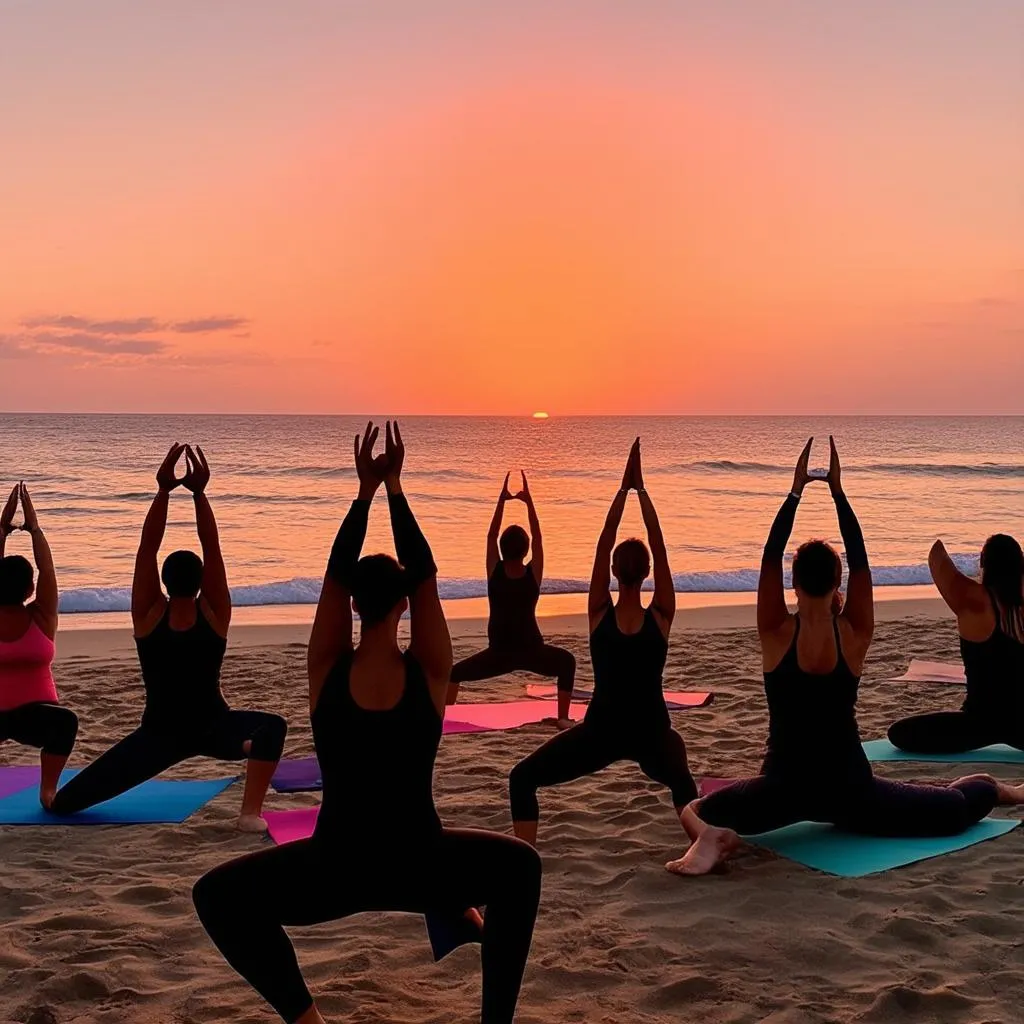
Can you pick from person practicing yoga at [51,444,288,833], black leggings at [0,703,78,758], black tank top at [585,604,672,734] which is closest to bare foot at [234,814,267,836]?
person practicing yoga at [51,444,288,833]

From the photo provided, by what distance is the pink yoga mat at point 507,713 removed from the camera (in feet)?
25.2

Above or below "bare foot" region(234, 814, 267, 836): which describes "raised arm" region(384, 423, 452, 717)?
Answer: above

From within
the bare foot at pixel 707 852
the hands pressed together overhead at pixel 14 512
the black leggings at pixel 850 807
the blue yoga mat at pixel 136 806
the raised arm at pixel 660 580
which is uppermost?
the hands pressed together overhead at pixel 14 512

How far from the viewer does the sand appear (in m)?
3.53

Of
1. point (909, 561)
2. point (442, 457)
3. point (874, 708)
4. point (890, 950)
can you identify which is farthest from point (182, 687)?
point (442, 457)

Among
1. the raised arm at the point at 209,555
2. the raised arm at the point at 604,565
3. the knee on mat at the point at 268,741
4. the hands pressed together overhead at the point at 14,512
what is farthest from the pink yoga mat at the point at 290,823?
the hands pressed together overhead at the point at 14,512

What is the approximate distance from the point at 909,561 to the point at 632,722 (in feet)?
56.0

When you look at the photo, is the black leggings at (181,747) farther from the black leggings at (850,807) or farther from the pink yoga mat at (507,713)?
the pink yoga mat at (507,713)

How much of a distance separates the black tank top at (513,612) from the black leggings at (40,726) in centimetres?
296

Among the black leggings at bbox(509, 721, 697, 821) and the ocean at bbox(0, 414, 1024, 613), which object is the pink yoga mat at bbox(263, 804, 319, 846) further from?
the ocean at bbox(0, 414, 1024, 613)

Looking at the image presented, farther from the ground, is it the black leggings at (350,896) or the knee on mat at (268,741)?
the black leggings at (350,896)

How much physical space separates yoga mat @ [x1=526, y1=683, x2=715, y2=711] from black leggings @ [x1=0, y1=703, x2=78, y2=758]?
389cm

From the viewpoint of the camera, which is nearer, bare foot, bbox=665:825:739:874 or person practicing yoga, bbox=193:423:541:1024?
person practicing yoga, bbox=193:423:541:1024

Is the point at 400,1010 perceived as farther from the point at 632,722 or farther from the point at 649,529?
the point at 649,529
